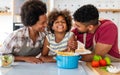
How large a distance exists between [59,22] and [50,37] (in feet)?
0.49

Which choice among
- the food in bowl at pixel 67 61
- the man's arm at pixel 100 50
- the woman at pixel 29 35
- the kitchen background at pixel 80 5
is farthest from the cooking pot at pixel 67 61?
the kitchen background at pixel 80 5

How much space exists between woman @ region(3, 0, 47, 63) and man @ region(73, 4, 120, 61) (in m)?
0.28

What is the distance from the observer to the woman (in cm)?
169

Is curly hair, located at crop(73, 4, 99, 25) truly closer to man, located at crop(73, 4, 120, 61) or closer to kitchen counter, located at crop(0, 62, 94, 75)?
man, located at crop(73, 4, 120, 61)

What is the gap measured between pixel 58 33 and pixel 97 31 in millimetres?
345

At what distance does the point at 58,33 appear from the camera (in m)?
1.89

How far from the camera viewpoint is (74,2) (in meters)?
3.05

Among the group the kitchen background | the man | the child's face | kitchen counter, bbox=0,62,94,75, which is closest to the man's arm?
the man

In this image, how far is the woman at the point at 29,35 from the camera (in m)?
1.69

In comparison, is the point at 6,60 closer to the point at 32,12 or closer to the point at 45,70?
the point at 45,70

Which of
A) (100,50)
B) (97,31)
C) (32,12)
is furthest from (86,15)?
(32,12)

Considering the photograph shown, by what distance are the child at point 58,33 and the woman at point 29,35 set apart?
0.08 m

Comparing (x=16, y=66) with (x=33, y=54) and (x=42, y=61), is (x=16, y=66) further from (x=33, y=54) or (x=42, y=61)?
(x=33, y=54)

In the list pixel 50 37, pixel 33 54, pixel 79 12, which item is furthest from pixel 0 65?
pixel 79 12
